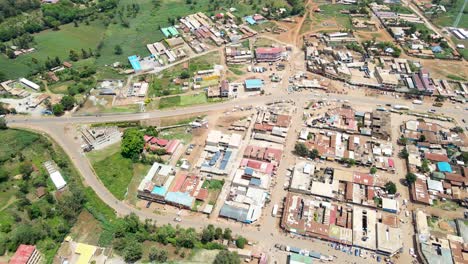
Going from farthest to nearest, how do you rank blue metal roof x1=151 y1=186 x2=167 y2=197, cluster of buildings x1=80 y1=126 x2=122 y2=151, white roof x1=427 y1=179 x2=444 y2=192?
cluster of buildings x1=80 y1=126 x2=122 y2=151
white roof x1=427 y1=179 x2=444 y2=192
blue metal roof x1=151 y1=186 x2=167 y2=197

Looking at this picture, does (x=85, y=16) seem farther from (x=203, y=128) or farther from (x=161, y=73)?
(x=203, y=128)

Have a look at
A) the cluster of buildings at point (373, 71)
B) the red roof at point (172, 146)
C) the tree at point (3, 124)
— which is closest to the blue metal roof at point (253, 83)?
the cluster of buildings at point (373, 71)

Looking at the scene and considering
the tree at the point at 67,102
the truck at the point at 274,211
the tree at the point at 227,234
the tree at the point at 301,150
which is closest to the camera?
the tree at the point at 227,234

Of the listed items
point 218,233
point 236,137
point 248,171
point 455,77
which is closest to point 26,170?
point 218,233

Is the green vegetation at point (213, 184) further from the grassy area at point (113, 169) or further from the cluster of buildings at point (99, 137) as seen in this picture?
the cluster of buildings at point (99, 137)

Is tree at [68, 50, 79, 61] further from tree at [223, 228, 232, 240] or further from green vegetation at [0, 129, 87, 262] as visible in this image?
tree at [223, 228, 232, 240]

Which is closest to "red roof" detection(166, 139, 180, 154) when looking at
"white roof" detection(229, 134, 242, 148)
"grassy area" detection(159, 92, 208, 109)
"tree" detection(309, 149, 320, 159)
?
"white roof" detection(229, 134, 242, 148)
